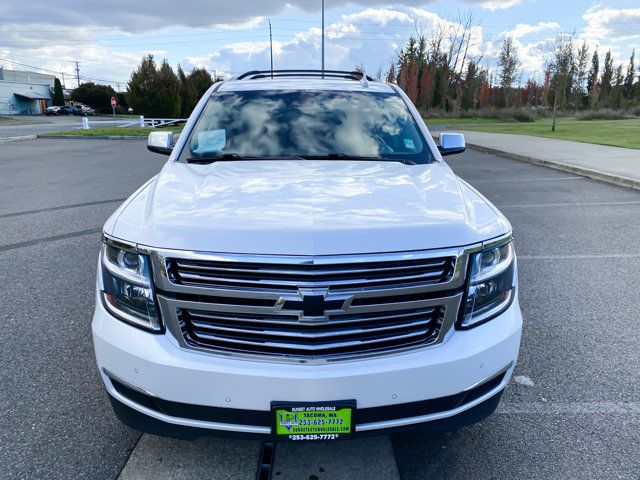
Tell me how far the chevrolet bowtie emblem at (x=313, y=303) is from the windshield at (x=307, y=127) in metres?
1.57

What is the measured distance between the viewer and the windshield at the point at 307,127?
3443mm

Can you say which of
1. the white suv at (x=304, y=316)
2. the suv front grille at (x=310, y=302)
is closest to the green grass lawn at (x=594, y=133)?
the white suv at (x=304, y=316)

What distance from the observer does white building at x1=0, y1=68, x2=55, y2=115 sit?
73.3m

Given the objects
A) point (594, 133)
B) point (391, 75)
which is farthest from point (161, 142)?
point (391, 75)

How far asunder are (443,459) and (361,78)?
3.32 m

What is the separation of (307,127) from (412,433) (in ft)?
7.11

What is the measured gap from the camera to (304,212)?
2.22 meters

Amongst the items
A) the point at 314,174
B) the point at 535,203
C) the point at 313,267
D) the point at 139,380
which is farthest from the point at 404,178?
the point at 535,203

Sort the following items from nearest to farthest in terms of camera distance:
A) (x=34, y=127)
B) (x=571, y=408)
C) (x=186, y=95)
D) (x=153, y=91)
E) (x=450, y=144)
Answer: (x=571, y=408), (x=450, y=144), (x=34, y=127), (x=153, y=91), (x=186, y=95)

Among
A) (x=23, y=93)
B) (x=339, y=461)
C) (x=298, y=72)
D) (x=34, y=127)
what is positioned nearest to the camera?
(x=339, y=461)

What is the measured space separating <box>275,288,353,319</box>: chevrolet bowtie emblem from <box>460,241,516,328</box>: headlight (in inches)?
22.1

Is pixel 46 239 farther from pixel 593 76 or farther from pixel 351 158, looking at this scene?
pixel 593 76

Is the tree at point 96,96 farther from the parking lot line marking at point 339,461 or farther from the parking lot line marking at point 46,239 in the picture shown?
the parking lot line marking at point 339,461

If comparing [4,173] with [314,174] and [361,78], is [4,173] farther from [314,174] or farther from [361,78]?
[314,174]
